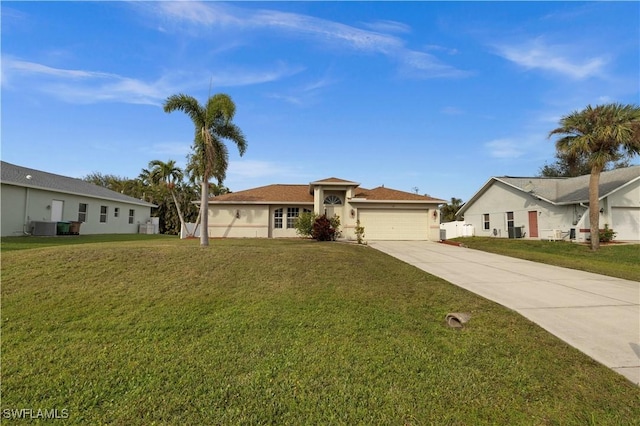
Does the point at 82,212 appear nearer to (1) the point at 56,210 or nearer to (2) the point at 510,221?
(1) the point at 56,210

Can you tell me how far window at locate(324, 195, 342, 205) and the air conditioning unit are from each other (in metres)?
15.5

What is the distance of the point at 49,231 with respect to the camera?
1656 centimetres

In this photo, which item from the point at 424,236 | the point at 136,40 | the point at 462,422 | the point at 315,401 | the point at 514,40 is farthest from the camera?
the point at 424,236

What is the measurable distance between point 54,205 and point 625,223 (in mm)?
33967

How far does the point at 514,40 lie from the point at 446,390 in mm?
12728

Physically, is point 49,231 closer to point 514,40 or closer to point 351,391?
point 351,391

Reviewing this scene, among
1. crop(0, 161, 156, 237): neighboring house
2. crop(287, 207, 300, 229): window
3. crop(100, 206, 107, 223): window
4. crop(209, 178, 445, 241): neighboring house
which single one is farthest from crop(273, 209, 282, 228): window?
crop(100, 206, 107, 223): window

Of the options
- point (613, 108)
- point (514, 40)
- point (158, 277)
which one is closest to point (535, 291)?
point (158, 277)

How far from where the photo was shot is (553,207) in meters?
19.9

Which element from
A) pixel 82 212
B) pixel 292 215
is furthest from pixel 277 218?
pixel 82 212

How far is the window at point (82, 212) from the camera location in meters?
20.3

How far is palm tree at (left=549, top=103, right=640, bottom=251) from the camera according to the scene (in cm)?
1375
